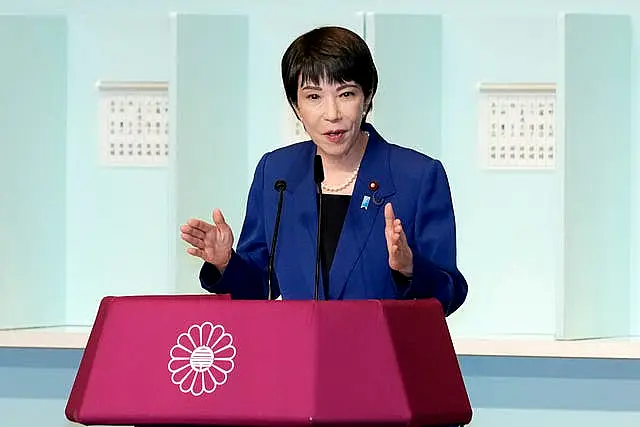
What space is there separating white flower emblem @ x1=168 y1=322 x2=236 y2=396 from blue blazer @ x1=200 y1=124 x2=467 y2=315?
0.44 m

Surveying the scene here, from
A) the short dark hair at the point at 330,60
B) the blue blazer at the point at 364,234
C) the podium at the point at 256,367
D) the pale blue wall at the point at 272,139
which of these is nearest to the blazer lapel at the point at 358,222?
the blue blazer at the point at 364,234

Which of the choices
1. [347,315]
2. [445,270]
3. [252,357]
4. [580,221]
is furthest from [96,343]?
[580,221]

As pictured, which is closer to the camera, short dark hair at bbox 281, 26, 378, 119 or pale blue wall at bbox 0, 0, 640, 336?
short dark hair at bbox 281, 26, 378, 119

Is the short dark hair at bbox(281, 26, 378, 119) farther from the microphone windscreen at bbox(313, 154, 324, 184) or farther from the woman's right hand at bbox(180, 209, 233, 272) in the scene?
the woman's right hand at bbox(180, 209, 233, 272)

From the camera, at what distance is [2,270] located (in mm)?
3637

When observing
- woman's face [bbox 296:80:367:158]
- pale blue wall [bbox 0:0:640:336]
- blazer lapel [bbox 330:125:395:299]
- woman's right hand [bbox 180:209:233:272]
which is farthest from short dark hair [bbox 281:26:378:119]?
pale blue wall [bbox 0:0:640:336]

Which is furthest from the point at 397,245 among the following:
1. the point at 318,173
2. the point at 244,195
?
the point at 244,195

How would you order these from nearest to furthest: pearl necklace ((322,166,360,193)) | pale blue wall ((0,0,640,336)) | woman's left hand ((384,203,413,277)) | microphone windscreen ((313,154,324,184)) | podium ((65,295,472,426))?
podium ((65,295,472,426)) < woman's left hand ((384,203,413,277)) < microphone windscreen ((313,154,324,184)) < pearl necklace ((322,166,360,193)) < pale blue wall ((0,0,640,336))

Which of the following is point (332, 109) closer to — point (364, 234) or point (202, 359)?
point (364, 234)

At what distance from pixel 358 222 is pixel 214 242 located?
0.22 meters

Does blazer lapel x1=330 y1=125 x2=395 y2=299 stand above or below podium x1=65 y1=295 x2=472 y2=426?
above

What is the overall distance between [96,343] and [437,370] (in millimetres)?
404

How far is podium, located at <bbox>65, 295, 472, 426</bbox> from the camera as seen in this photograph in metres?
1.35

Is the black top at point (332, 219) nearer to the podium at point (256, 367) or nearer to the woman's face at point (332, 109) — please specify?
the woman's face at point (332, 109)
